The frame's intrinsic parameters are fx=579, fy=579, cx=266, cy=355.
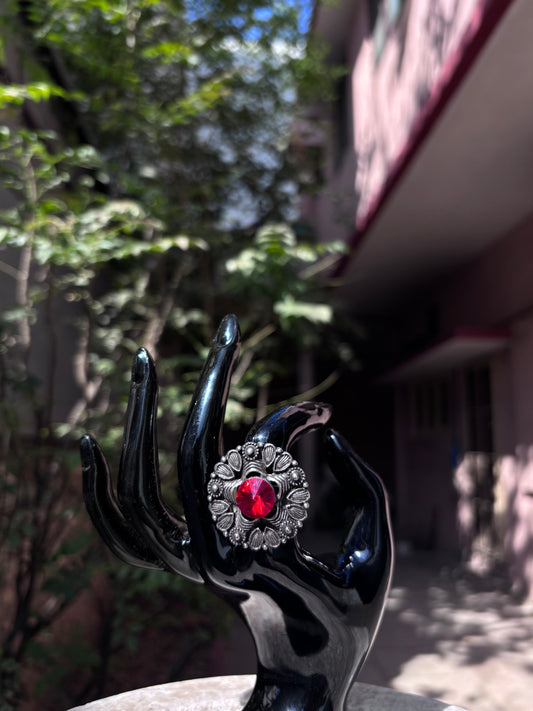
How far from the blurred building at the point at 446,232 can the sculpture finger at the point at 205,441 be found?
7.45ft

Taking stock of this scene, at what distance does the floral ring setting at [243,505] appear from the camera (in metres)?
1.19

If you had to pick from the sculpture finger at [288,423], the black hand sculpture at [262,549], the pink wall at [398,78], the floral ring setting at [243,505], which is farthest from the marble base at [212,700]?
the pink wall at [398,78]

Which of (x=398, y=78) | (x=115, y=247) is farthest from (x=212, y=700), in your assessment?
(x=398, y=78)

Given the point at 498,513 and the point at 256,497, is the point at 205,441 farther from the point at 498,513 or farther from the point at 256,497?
the point at 498,513

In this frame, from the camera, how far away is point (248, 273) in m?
3.90

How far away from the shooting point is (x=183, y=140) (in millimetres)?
5434

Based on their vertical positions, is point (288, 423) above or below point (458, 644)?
above

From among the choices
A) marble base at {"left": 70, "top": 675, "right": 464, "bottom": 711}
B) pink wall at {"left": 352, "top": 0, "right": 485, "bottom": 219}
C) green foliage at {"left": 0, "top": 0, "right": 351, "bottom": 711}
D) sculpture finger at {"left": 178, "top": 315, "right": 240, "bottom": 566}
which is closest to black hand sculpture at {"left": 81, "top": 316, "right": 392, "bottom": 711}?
sculpture finger at {"left": 178, "top": 315, "right": 240, "bottom": 566}

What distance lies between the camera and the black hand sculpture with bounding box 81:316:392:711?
123 centimetres

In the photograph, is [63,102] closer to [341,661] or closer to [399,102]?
[399,102]

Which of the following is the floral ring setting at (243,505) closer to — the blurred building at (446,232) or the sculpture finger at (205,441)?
the sculpture finger at (205,441)

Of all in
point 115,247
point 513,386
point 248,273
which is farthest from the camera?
point 513,386

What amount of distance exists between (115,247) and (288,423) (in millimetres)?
2525

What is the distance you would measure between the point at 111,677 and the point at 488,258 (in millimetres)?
4922
